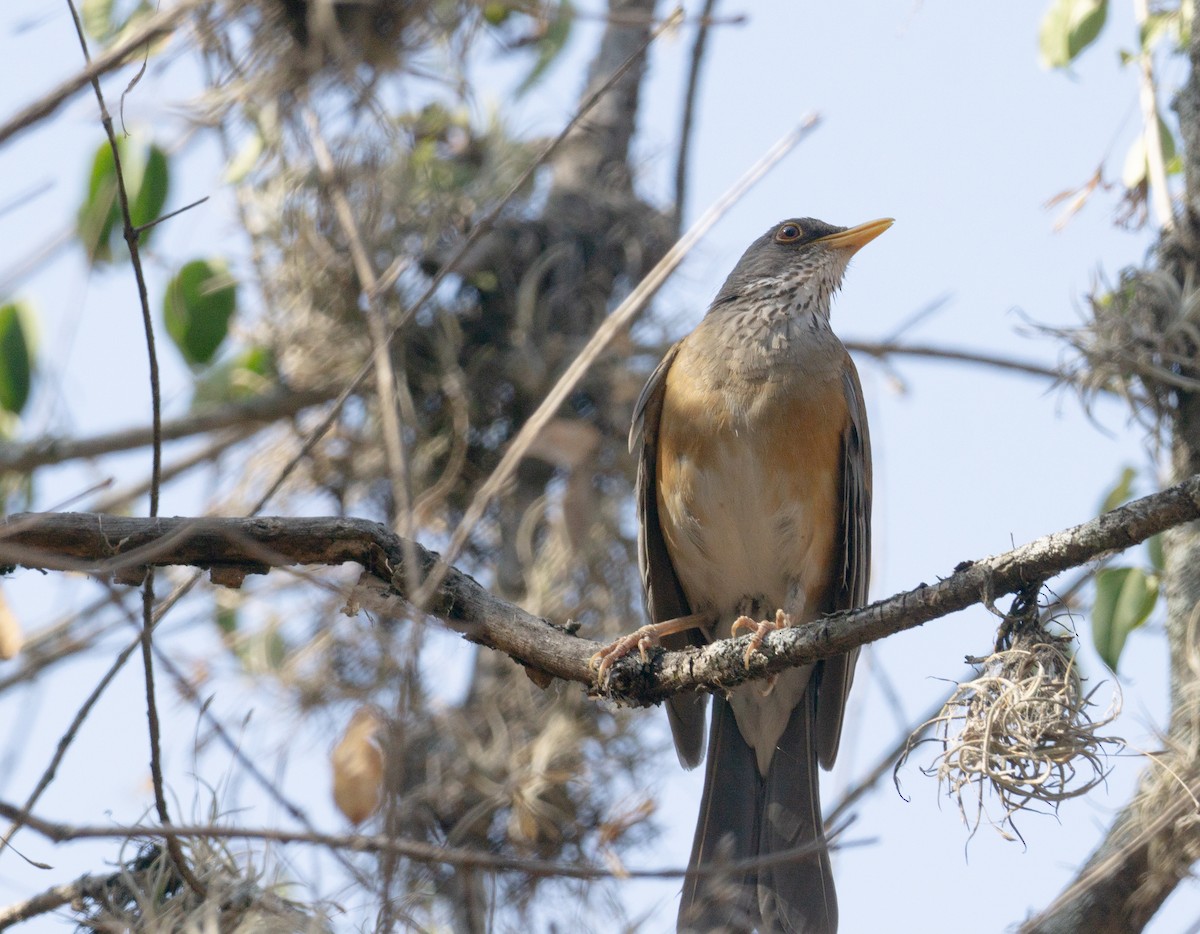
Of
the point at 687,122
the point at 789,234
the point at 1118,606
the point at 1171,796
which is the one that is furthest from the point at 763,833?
the point at 687,122

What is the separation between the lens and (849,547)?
4.49 m

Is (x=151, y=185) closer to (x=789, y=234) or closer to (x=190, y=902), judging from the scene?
(x=789, y=234)

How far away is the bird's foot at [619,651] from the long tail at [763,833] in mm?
668

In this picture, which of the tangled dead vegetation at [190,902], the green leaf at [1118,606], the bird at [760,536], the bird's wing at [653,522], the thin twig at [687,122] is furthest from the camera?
the thin twig at [687,122]

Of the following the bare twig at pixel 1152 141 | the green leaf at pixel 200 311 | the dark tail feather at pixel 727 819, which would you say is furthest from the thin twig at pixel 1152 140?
the green leaf at pixel 200 311

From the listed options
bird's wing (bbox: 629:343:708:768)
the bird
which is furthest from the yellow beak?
bird's wing (bbox: 629:343:708:768)

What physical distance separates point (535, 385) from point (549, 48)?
146 centimetres

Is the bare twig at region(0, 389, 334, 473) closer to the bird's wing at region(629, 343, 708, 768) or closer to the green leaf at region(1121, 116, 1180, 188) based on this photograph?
the bird's wing at region(629, 343, 708, 768)

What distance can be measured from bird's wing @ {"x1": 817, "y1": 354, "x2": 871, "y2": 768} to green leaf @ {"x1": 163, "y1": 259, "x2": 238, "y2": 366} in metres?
2.55

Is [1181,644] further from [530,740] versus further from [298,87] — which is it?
[298,87]

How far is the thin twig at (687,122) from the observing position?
5817 mm

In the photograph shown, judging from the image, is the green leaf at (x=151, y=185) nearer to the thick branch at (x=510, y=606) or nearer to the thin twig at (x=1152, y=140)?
the thick branch at (x=510, y=606)

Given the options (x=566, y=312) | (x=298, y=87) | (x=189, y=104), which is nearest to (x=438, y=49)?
(x=298, y=87)

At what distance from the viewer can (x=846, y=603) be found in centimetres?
461
